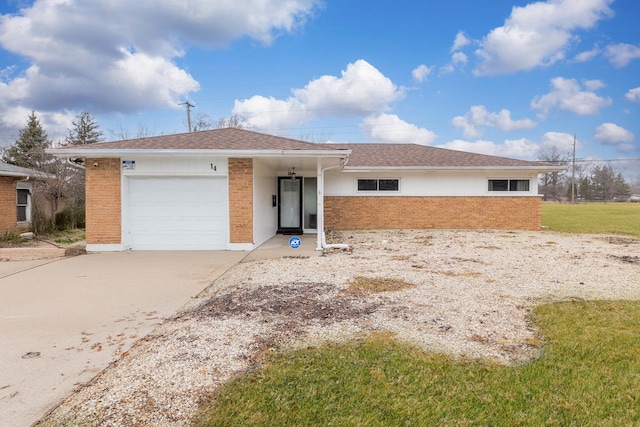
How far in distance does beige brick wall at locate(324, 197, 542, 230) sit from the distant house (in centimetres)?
1289

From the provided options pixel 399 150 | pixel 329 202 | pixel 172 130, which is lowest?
pixel 329 202

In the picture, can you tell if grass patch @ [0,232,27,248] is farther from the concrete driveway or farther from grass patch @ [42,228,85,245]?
the concrete driveway

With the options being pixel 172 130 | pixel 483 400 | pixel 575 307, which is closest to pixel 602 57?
pixel 575 307

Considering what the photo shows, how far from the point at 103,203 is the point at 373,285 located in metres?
7.92

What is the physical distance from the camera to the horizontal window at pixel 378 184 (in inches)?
637

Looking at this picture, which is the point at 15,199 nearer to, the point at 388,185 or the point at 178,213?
the point at 178,213

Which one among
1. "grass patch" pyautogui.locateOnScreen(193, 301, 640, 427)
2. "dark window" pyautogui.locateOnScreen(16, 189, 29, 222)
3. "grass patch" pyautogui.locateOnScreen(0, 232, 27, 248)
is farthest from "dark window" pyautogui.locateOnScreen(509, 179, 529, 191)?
"dark window" pyautogui.locateOnScreen(16, 189, 29, 222)

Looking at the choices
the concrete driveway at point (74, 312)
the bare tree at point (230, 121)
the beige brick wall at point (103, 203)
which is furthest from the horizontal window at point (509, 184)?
the bare tree at point (230, 121)

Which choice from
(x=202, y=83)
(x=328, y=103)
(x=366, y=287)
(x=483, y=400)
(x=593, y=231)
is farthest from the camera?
(x=328, y=103)

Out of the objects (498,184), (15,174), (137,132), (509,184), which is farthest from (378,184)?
(137,132)

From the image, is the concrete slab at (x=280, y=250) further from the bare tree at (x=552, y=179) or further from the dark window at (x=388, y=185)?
the bare tree at (x=552, y=179)

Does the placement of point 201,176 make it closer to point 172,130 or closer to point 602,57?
point 602,57

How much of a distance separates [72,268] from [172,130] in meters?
30.1

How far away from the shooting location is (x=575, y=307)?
509 cm
